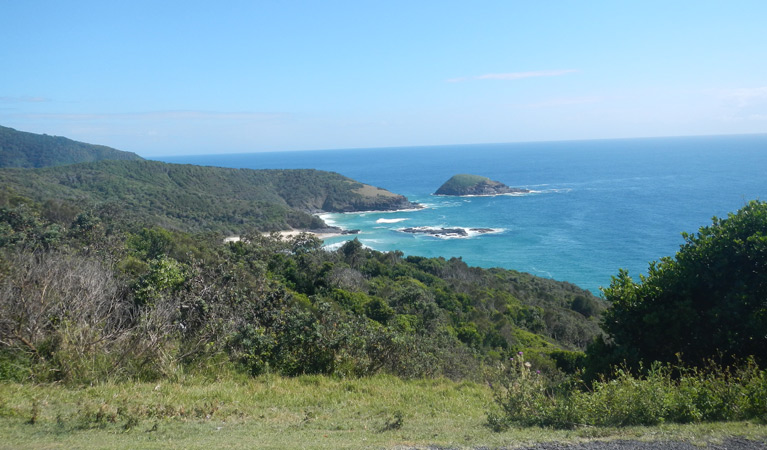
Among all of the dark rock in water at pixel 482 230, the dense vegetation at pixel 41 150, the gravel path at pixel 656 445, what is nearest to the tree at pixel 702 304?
the gravel path at pixel 656 445

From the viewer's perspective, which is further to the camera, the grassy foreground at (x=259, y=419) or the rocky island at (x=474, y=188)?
the rocky island at (x=474, y=188)

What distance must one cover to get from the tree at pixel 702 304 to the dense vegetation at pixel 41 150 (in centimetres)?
12986

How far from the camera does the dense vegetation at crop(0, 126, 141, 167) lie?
362 ft

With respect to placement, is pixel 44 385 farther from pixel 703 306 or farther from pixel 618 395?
pixel 703 306

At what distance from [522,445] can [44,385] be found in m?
6.43

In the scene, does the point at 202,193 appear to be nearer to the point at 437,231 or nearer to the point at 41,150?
the point at 437,231

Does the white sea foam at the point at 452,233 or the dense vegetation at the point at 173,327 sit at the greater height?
the dense vegetation at the point at 173,327

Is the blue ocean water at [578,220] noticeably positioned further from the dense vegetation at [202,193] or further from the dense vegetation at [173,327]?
the dense vegetation at [173,327]

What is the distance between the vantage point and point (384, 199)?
9012cm

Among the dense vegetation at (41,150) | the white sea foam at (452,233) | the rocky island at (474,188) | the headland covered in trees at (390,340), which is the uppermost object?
the dense vegetation at (41,150)

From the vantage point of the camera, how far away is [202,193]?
78125mm

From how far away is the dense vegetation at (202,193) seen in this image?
5868 centimetres

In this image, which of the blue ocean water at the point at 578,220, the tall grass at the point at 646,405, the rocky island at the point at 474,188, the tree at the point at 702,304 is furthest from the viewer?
the rocky island at the point at 474,188

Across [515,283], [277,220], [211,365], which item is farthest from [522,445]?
[277,220]
